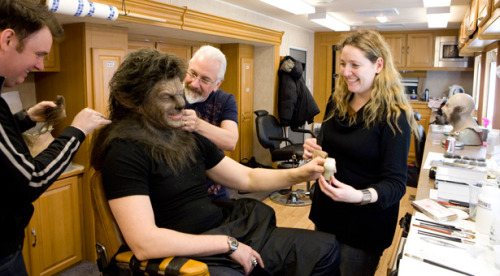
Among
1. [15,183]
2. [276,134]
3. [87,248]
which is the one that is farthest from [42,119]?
[276,134]

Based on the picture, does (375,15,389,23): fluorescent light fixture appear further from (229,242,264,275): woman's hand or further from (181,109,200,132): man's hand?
(229,242,264,275): woman's hand

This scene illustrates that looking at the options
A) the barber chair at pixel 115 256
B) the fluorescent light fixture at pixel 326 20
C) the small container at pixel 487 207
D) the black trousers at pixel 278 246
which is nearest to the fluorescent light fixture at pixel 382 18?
the fluorescent light fixture at pixel 326 20

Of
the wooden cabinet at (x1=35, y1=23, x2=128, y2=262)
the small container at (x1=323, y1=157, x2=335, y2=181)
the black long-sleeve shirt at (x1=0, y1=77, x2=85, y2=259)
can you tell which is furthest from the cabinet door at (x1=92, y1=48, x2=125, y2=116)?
the small container at (x1=323, y1=157, x2=335, y2=181)

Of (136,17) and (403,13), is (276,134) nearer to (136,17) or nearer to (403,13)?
(403,13)

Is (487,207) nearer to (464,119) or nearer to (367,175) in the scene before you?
(367,175)

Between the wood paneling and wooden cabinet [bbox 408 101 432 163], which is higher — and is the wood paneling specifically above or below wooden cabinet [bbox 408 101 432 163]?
above

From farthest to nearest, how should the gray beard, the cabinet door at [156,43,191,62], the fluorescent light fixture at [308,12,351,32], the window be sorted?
1. the fluorescent light fixture at [308,12,351,32]
2. the window
3. the cabinet door at [156,43,191,62]
4. the gray beard

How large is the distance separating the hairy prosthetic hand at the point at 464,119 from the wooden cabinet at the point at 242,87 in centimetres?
270

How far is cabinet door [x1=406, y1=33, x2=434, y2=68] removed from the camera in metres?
7.07

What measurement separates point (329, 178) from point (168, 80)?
75 centimetres

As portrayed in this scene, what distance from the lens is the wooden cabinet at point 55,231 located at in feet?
8.90

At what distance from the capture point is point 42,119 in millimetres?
1632

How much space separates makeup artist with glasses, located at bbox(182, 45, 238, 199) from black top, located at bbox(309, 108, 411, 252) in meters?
0.52

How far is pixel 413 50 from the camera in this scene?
23.5ft
